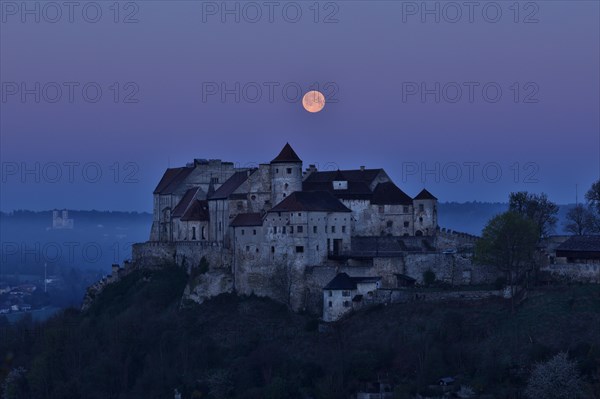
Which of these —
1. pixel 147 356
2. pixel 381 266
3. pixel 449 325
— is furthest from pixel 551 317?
pixel 147 356

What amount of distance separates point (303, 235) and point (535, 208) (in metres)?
18.1

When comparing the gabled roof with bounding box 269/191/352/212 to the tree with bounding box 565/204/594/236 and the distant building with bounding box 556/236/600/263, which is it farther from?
the tree with bounding box 565/204/594/236

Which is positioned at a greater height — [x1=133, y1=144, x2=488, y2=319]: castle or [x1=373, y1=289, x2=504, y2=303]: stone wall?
[x1=133, y1=144, x2=488, y2=319]: castle

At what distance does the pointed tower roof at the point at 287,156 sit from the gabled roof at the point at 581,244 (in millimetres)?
17474

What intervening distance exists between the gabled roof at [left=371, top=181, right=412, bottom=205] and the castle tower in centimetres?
581

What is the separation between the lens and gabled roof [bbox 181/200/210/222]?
8931cm

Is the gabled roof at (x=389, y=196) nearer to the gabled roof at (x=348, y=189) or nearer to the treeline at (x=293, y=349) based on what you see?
the gabled roof at (x=348, y=189)

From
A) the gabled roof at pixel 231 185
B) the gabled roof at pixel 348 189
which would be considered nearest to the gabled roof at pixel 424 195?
the gabled roof at pixel 348 189

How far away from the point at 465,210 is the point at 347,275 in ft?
403

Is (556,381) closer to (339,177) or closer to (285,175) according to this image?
(285,175)

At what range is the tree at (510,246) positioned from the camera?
2926 inches

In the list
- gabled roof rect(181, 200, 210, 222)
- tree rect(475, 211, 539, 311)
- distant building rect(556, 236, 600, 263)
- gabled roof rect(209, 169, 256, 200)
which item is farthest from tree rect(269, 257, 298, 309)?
distant building rect(556, 236, 600, 263)

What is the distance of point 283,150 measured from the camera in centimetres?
8281

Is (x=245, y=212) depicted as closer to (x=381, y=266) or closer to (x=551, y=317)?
(x=381, y=266)
